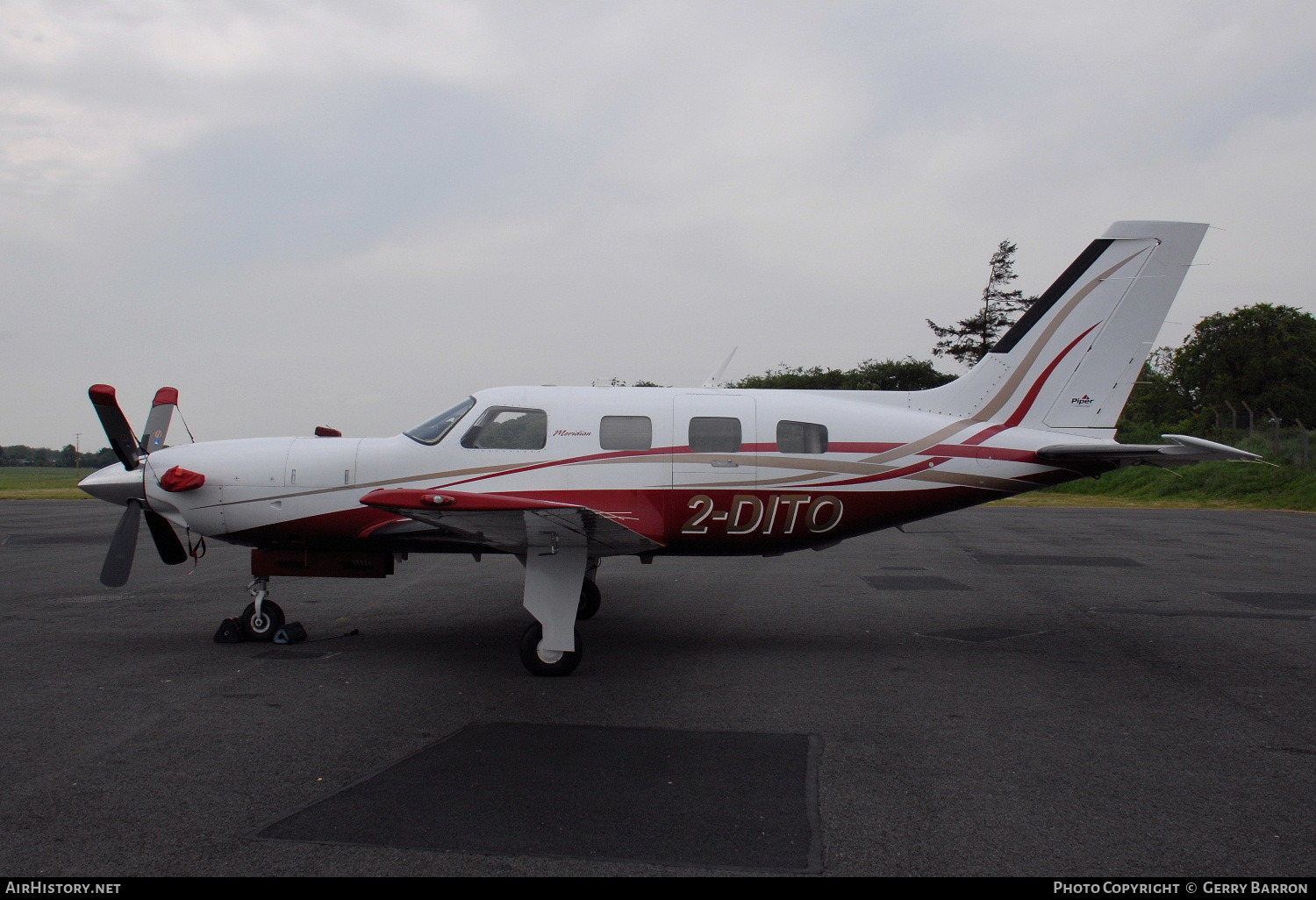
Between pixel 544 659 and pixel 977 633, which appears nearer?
pixel 544 659

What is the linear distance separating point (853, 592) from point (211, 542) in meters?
15.6

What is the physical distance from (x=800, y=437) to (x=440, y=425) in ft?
12.2

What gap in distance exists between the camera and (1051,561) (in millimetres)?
14672

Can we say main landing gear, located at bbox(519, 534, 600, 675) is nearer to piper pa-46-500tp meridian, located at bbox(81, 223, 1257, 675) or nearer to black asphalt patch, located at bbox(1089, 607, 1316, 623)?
piper pa-46-500tp meridian, located at bbox(81, 223, 1257, 675)

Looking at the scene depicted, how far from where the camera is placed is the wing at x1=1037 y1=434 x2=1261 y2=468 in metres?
7.47

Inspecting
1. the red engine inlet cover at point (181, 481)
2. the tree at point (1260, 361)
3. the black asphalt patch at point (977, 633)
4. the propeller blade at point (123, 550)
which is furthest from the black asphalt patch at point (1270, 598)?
the tree at point (1260, 361)

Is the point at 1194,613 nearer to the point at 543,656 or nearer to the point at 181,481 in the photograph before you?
the point at 543,656

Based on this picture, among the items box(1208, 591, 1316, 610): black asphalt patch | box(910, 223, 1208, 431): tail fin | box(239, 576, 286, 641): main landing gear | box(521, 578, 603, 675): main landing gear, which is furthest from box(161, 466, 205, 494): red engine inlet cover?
box(1208, 591, 1316, 610): black asphalt patch

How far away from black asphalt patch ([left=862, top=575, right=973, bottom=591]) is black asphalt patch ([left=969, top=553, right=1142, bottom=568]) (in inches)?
86.1

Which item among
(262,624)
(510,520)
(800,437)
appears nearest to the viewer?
(510,520)

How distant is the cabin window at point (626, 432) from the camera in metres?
8.16

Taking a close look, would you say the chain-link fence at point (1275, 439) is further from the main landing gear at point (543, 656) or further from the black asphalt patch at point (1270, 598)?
the main landing gear at point (543, 656)

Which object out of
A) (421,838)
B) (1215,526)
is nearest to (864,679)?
(421,838)

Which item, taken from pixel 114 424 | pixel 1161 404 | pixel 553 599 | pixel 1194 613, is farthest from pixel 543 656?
pixel 1161 404
